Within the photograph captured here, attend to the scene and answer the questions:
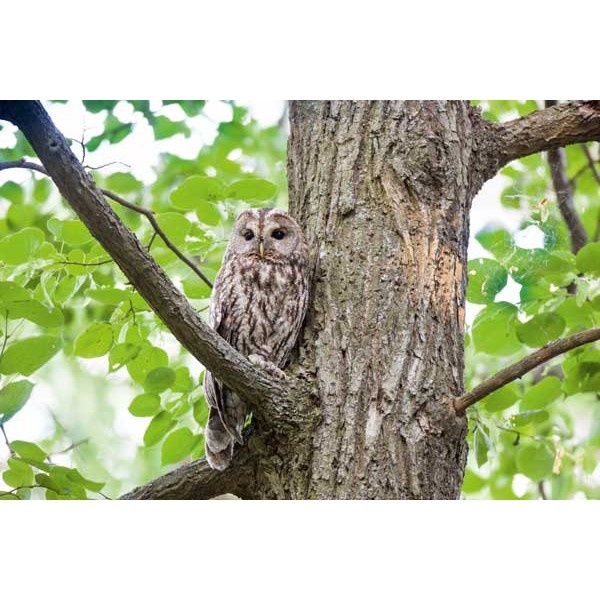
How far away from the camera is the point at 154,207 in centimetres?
242

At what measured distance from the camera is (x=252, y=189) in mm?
1883

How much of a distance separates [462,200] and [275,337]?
0.47 m

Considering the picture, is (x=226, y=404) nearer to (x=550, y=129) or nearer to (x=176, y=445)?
(x=176, y=445)

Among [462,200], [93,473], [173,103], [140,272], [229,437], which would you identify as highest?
[173,103]

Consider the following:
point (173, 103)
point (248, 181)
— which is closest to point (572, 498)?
point (248, 181)

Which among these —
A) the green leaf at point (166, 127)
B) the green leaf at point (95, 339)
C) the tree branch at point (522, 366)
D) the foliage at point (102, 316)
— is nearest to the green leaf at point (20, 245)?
the foliage at point (102, 316)

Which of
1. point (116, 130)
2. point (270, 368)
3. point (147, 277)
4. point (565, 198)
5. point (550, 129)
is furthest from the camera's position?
point (565, 198)

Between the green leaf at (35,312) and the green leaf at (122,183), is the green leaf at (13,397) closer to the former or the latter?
the green leaf at (35,312)

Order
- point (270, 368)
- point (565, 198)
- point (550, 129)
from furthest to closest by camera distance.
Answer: point (565, 198)
point (550, 129)
point (270, 368)

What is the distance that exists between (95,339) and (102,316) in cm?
14

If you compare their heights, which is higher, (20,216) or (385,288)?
(20,216)

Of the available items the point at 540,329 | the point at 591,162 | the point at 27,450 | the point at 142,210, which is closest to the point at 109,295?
the point at 142,210

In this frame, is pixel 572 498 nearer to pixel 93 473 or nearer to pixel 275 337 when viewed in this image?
pixel 275 337

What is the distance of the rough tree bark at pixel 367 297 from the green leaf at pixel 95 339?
44 cm
